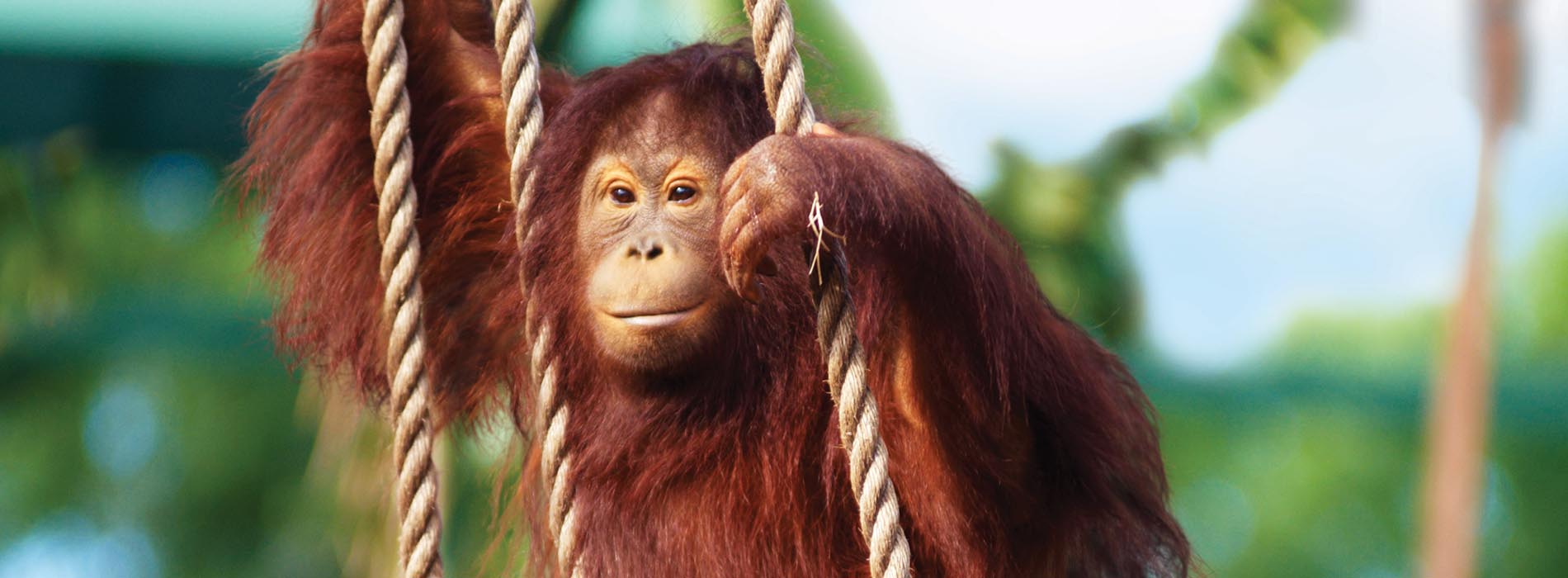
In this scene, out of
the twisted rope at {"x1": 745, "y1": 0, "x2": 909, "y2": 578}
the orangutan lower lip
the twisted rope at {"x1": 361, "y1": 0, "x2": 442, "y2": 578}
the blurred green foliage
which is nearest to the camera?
the twisted rope at {"x1": 745, "y1": 0, "x2": 909, "y2": 578}

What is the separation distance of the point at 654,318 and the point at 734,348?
0.71 feet

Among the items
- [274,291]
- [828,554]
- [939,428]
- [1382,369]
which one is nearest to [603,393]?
[828,554]

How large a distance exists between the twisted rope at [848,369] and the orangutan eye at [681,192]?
0.79 metres

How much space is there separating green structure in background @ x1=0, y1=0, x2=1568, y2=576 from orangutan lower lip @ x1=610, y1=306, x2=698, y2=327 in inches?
101

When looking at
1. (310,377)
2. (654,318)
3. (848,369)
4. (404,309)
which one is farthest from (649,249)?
(310,377)

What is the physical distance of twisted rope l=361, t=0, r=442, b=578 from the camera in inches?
88.4

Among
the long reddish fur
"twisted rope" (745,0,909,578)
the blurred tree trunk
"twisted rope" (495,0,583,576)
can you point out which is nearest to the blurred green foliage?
the blurred tree trunk

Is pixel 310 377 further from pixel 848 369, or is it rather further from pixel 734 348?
pixel 848 369

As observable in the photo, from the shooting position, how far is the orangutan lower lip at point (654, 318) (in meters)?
2.44

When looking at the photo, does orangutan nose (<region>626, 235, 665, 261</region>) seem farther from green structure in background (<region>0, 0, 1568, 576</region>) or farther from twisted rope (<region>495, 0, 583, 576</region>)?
green structure in background (<region>0, 0, 1568, 576</region>)

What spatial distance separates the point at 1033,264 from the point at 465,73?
3.13 metres

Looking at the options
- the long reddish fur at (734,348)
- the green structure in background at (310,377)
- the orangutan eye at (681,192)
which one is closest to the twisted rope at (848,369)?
the long reddish fur at (734,348)

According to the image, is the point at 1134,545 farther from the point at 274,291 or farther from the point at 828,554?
the point at 274,291

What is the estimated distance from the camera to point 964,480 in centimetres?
237
